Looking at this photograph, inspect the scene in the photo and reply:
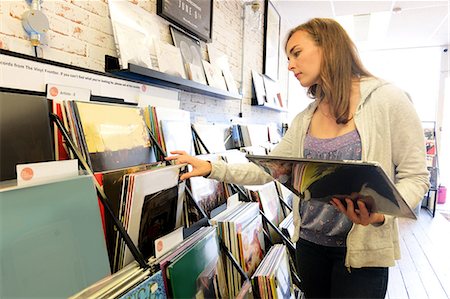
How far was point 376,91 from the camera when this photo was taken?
104cm

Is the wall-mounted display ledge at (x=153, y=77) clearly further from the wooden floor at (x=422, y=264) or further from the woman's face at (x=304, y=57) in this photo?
the wooden floor at (x=422, y=264)

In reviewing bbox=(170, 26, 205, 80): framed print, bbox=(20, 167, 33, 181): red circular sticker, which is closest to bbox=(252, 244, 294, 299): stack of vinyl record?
bbox=(20, 167, 33, 181): red circular sticker

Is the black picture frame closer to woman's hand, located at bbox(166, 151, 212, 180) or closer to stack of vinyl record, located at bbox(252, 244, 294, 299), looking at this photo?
woman's hand, located at bbox(166, 151, 212, 180)

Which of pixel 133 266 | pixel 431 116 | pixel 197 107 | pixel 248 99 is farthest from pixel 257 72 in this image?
pixel 431 116

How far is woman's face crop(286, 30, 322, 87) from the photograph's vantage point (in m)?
1.12

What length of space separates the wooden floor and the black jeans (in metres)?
1.85

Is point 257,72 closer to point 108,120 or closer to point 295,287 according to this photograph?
point 295,287

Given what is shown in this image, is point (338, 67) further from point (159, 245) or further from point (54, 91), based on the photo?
point (54, 91)

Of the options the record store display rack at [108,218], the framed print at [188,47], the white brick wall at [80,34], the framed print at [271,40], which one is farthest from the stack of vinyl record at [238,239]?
the framed print at [271,40]

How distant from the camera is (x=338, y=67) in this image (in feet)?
3.55

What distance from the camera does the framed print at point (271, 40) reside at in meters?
3.79

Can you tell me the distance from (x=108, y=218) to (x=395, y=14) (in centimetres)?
489

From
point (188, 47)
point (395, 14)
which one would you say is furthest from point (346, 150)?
point (395, 14)

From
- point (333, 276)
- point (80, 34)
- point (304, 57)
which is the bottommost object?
point (333, 276)
